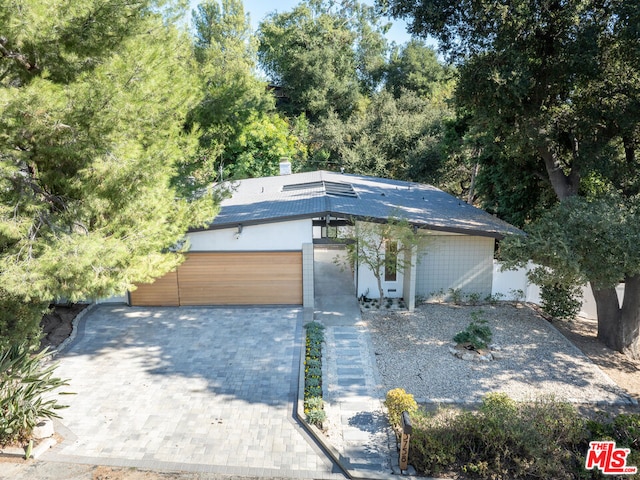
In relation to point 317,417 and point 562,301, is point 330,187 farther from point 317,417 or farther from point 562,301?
point 317,417

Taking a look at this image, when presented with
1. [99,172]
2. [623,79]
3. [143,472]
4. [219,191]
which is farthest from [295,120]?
[143,472]

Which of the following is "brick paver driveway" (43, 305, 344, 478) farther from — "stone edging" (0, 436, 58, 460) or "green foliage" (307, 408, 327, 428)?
"green foliage" (307, 408, 327, 428)

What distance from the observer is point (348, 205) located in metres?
13.9

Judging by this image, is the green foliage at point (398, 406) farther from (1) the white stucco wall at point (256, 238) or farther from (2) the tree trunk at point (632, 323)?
(2) the tree trunk at point (632, 323)

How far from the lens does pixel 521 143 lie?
37.5 ft

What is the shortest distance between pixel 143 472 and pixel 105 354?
463 cm

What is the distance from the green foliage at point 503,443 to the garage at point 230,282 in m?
6.75

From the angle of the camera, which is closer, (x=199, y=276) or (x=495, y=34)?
(x=495, y=34)

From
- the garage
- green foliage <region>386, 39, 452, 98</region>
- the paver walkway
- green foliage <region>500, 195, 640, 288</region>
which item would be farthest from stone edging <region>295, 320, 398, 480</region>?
green foliage <region>386, 39, 452, 98</region>

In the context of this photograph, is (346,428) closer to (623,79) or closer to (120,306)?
(120,306)

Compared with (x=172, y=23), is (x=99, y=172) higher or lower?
lower

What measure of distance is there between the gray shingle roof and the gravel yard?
277cm

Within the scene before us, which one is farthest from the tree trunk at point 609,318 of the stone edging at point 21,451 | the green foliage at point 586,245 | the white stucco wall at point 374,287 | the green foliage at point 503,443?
the stone edging at point 21,451

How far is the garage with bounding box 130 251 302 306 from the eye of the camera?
1316 centimetres
